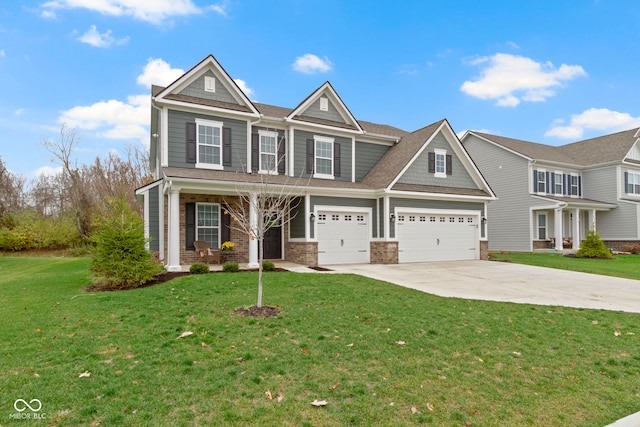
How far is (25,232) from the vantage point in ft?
70.6

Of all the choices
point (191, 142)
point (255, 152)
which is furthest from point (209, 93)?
point (255, 152)

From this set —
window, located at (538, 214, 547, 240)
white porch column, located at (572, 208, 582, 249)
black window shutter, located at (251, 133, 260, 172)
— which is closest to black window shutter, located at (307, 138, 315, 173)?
black window shutter, located at (251, 133, 260, 172)

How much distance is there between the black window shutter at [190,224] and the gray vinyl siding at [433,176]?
868 cm

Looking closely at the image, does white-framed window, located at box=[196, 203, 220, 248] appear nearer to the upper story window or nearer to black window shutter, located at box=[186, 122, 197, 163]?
black window shutter, located at box=[186, 122, 197, 163]

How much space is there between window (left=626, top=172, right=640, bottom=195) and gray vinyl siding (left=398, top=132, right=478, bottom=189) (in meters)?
15.3

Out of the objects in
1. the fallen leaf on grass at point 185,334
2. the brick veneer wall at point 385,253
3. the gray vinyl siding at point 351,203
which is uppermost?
the gray vinyl siding at point 351,203

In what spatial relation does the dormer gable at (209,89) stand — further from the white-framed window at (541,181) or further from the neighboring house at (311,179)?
the white-framed window at (541,181)

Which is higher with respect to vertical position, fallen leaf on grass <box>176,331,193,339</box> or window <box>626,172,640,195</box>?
window <box>626,172,640,195</box>

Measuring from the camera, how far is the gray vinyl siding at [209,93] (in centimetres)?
1343

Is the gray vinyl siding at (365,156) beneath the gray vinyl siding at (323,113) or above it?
beneath

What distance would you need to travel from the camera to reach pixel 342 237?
48.2 ft

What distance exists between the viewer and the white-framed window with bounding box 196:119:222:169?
13.4 meters

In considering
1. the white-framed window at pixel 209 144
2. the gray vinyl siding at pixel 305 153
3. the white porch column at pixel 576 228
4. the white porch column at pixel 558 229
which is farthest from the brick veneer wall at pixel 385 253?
the white porch column at pixel 576 228

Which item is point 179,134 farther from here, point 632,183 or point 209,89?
point 632,183
